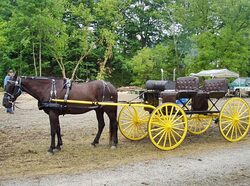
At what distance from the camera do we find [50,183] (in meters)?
5.07

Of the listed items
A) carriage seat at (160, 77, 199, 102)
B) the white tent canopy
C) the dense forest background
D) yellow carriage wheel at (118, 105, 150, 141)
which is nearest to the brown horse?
yellow carriage wheel at (118, 105, 150, 141)

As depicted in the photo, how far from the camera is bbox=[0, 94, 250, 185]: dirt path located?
17.2ft

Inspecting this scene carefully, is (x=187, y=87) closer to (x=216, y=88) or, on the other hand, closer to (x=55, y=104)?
(x=216, y=88)

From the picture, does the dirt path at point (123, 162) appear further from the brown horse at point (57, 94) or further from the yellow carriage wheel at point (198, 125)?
the brown horse at point (57, 94)

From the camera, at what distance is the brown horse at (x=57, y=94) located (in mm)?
7164

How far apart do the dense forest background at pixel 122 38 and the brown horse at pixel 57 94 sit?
68.1ft

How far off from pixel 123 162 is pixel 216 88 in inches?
128

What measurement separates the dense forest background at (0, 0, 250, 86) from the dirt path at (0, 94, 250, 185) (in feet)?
65.1

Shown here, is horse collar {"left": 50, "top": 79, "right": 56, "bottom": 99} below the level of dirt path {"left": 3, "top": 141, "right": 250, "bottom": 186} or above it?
above

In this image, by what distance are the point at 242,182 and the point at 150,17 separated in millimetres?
43524

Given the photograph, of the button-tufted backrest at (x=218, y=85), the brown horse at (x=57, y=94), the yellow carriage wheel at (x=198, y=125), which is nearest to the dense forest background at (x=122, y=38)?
the yellow carriage wheel at (x=198, y=125)

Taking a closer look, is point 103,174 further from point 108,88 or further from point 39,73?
point 39,73

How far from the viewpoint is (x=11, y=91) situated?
23.7ft

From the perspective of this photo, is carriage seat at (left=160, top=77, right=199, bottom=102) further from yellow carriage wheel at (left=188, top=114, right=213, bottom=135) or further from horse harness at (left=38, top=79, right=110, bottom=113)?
horse harness at (left=38, top=79, right=110, bottom=113)
